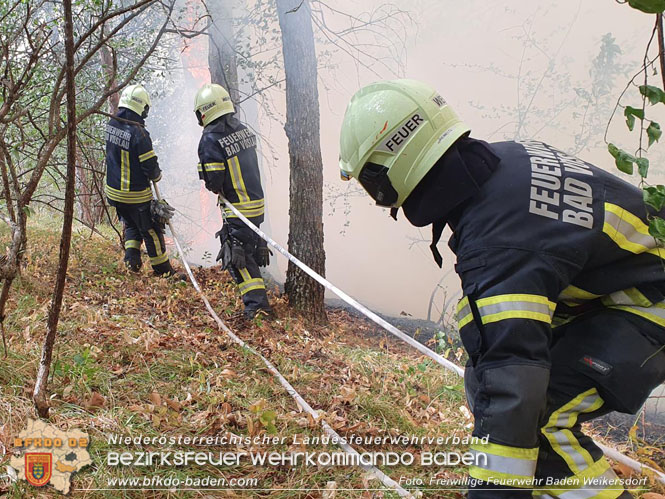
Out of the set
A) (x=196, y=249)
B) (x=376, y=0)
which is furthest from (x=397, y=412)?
(x=196, y=249)

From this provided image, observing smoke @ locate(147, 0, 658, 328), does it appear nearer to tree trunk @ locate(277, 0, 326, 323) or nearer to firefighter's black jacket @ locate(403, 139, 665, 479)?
tree trunk @ locate(277, 0, 326, 323)

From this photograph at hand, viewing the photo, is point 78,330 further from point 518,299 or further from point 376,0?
point 376,0

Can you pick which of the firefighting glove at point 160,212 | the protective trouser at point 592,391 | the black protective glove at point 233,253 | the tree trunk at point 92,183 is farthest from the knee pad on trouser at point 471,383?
the tree trunk at point 92,183

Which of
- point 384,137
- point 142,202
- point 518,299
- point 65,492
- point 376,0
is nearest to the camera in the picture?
point 518,299

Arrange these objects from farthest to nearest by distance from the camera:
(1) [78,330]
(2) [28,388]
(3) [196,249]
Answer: (3) [196,249], (1) [78,330], (2) [28,388]

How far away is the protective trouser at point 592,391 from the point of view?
1.45 m

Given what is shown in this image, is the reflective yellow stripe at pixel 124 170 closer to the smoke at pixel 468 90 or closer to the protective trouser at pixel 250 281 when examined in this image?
the protective trouser at pixel 250 281

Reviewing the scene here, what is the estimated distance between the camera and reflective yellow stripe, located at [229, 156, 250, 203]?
4.65 m

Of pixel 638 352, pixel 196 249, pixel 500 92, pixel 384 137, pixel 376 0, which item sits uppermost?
pixel 376 0

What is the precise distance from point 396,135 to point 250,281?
11.0ft

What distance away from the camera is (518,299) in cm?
127

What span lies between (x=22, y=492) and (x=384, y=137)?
1.92 meters
